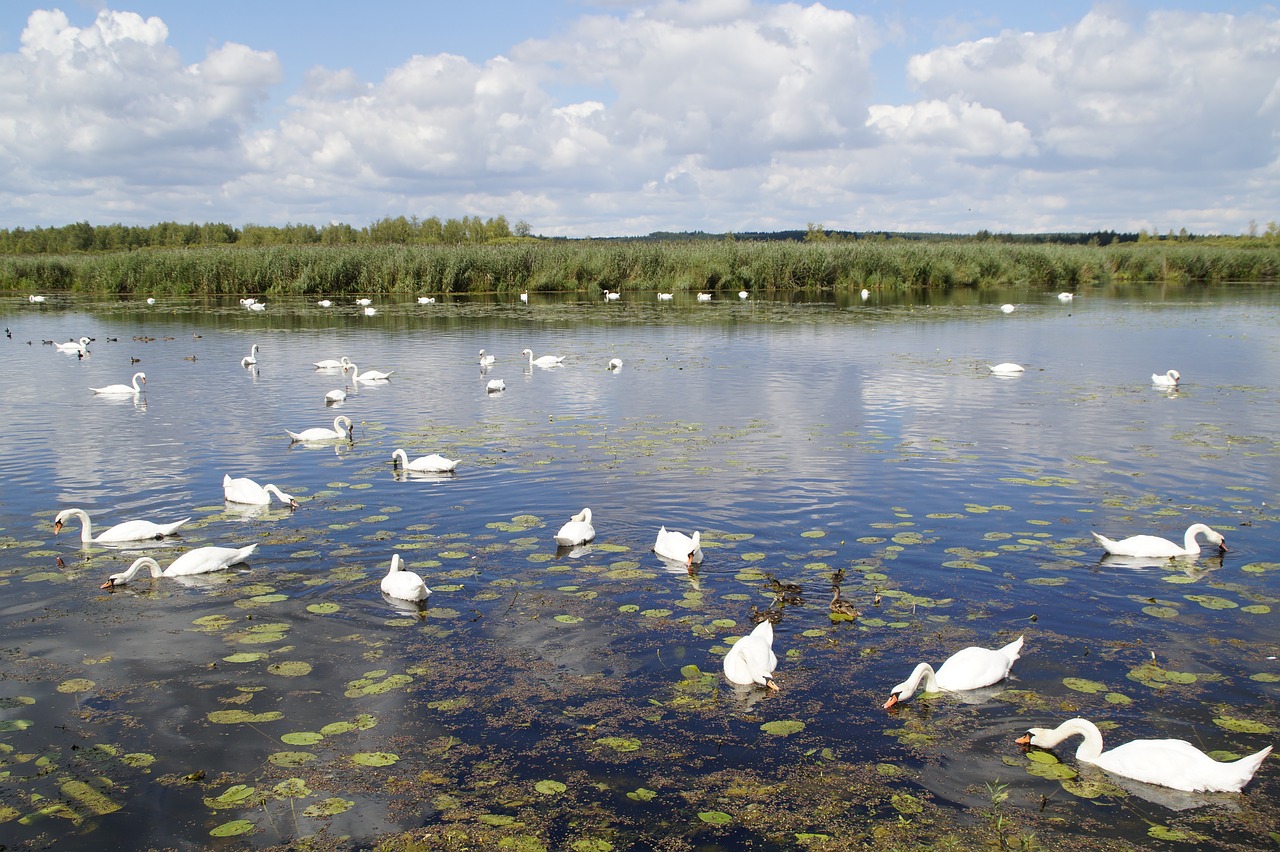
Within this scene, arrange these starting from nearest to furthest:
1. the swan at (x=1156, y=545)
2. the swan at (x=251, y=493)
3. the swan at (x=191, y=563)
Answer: the swan at (x=191, y=563), the swan at (x=1156, y=545), the swan at (x=251, y=493)

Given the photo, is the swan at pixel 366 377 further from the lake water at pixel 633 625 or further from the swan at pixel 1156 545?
the swan at pixel 1156 545

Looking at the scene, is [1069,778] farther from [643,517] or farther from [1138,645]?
[643,517]

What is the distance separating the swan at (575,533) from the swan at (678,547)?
746 mm

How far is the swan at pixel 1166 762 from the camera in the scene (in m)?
5.19

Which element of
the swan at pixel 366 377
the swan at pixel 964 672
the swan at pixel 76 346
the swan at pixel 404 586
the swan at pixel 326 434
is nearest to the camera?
the swan at pixel 964 672

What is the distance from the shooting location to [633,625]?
24.5ft

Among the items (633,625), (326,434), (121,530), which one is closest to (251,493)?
(121,530)

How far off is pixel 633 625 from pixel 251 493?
5601 mm

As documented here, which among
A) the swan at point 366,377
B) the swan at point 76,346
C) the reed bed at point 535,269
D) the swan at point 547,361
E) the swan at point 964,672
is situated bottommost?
the swan at point 964,672

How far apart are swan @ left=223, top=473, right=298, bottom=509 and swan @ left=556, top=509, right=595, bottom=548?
3.50 metres

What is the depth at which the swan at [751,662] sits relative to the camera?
642 cm

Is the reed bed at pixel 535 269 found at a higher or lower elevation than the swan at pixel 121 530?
higher

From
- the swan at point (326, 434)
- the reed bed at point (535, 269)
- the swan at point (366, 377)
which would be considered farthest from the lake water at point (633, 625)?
the reed bed at point (535, 269)

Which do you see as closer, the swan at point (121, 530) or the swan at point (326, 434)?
the swan at point (121, 530)
